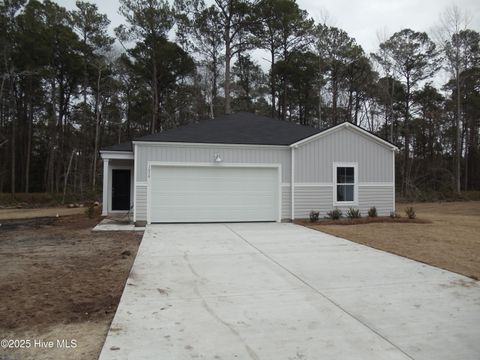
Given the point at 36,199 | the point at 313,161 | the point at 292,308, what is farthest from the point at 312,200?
the point at 36,199

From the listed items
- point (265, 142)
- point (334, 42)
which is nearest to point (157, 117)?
point (334, 42)

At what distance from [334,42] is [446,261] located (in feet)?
94.0

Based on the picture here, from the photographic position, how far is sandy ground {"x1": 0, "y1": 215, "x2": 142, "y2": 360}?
3.79 m

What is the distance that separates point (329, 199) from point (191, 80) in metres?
21.2

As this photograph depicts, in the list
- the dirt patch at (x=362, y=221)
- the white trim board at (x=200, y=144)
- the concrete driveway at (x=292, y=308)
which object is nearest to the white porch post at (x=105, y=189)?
the white trim board at (x=200, y=144)

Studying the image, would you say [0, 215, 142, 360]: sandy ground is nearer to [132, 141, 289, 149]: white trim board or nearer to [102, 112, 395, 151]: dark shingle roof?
[132, 141, 289, 149]: white trim board

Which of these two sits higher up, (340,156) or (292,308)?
(340,156)

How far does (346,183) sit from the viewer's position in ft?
48.8

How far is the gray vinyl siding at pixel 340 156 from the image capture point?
1444 centimetres

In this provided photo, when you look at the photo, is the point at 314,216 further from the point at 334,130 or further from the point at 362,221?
the point at 334,130

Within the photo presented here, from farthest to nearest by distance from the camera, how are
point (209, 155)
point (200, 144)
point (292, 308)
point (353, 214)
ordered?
point (353, 214)
point (209, 155)
point (200, 144)
point (292, 308)

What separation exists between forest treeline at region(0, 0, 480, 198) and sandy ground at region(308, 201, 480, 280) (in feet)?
57.3

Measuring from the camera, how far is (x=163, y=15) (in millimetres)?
29500

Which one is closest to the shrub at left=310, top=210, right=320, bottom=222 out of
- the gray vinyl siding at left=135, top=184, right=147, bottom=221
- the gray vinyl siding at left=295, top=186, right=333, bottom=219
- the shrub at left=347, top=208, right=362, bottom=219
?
the gray vinyl siding at left=295, top=186, right=333, bottom=219
